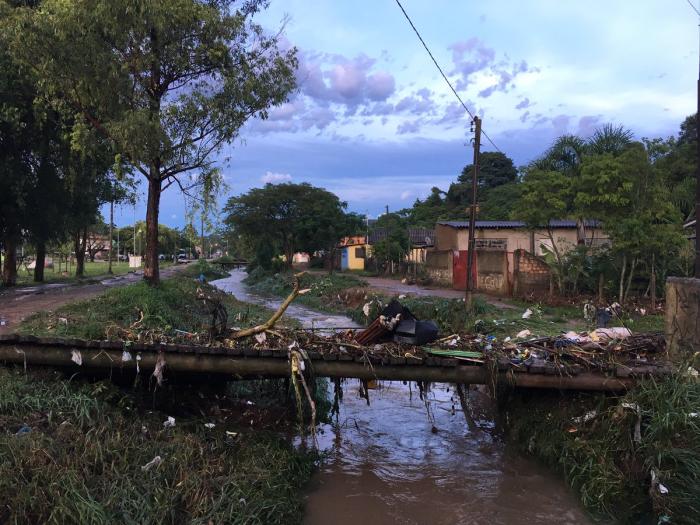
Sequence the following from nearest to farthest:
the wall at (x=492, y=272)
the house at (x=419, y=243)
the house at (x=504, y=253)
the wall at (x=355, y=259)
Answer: the house at (x=504, y=253) → the wall at (x=492, y=272) → the house at (x=419, y=243) → the wall at (x=355, y=259)

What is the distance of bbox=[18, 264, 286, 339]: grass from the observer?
371 inches

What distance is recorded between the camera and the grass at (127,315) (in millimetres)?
9430

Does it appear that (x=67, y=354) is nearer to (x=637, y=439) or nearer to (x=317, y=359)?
(x=317, y=359)

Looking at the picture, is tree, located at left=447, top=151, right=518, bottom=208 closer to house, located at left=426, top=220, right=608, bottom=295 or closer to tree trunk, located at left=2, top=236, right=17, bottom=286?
house, located at left=426, top=220, right=608, bottom=295

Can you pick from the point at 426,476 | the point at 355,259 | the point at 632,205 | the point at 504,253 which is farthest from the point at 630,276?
the point at 355,259

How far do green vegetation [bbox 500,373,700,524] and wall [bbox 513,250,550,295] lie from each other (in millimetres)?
15384

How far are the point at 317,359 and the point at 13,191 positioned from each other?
54.1 ft

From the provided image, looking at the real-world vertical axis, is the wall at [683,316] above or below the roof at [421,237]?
below

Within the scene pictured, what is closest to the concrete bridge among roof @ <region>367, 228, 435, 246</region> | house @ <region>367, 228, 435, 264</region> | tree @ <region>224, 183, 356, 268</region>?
house @ <region>367, 228, 435, 264</region>

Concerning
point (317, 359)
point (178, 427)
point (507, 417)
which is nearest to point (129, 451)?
point (178, 427)


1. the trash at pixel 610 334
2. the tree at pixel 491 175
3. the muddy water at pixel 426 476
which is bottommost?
the muddy water at pixel 426 476

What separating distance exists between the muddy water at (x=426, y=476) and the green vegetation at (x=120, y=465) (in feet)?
2.15

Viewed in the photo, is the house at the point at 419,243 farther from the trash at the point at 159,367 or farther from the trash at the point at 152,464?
the trash at the point at 152,464

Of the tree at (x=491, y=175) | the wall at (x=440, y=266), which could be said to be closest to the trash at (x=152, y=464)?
the wall at (x=440, y=266)
